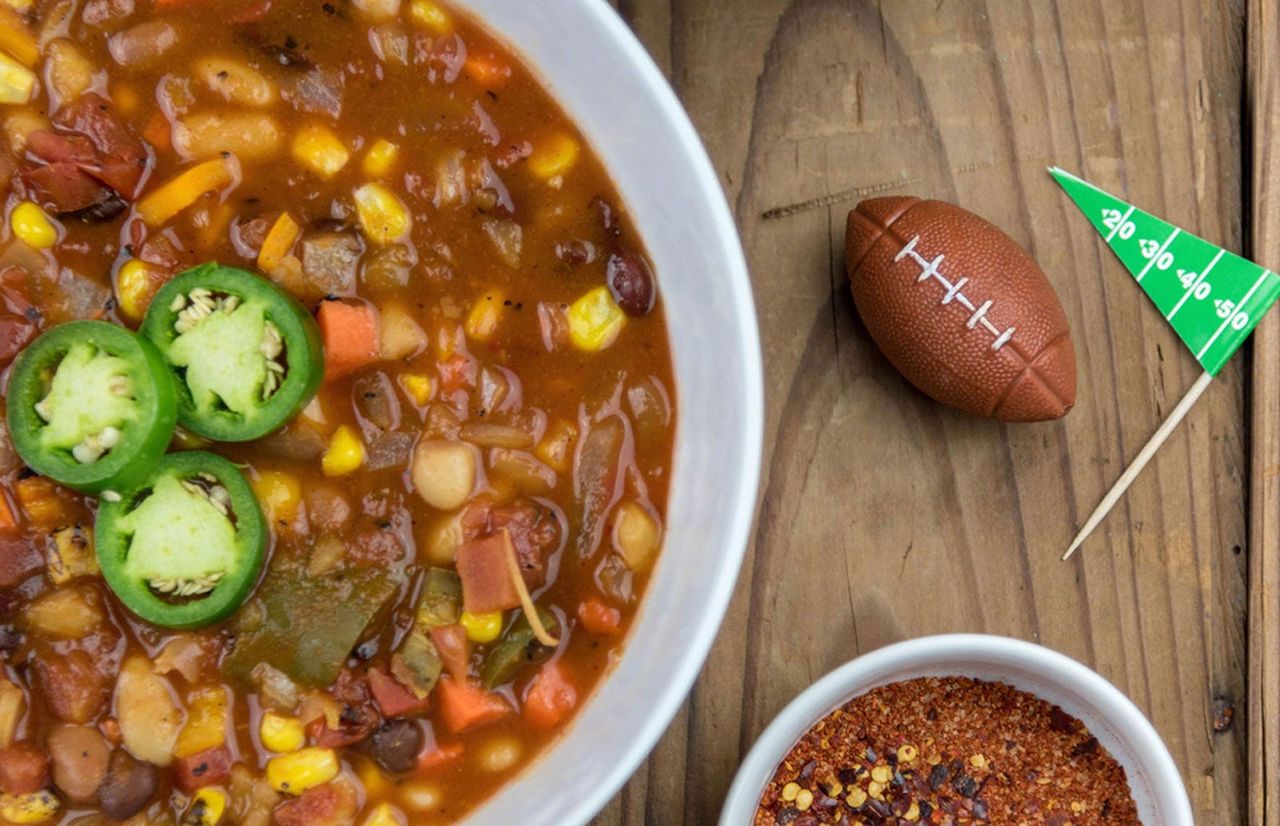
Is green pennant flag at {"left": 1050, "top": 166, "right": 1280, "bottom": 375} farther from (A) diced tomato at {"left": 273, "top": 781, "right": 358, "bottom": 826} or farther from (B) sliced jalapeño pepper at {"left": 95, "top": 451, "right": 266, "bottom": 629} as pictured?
(A) diced tomato at {"left": 273, "top": 781, "right": 358, "bottom": 826}

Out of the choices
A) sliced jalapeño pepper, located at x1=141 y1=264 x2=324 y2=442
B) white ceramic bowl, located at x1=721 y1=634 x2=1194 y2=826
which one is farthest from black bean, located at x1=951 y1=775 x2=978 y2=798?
sliced jalapeño pepper, located at x1=141 y1=264 x2=324 y2=442

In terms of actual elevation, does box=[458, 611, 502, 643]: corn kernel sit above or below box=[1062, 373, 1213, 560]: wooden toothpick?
below

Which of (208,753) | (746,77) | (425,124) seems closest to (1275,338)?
(746,77)

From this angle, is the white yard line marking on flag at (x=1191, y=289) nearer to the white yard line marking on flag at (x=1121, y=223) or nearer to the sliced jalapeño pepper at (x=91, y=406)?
the white yard line marking on flag at (x=1121, y=223)

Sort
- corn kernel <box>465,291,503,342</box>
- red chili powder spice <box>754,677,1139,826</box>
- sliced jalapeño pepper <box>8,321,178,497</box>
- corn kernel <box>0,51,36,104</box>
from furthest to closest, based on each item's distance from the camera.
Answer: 1. red chili powder spice <box>754,677,1139,826</box>
2. corn kernel <box>465,291,503,342</box>
3. corn kernel <box>0,51,36,104</box>
4. sliced jalapeño pepper <box>8,321,178,497</box>

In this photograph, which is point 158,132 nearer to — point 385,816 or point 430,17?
point 430,17

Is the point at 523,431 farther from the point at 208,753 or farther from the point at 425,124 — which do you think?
the point at 208,753
